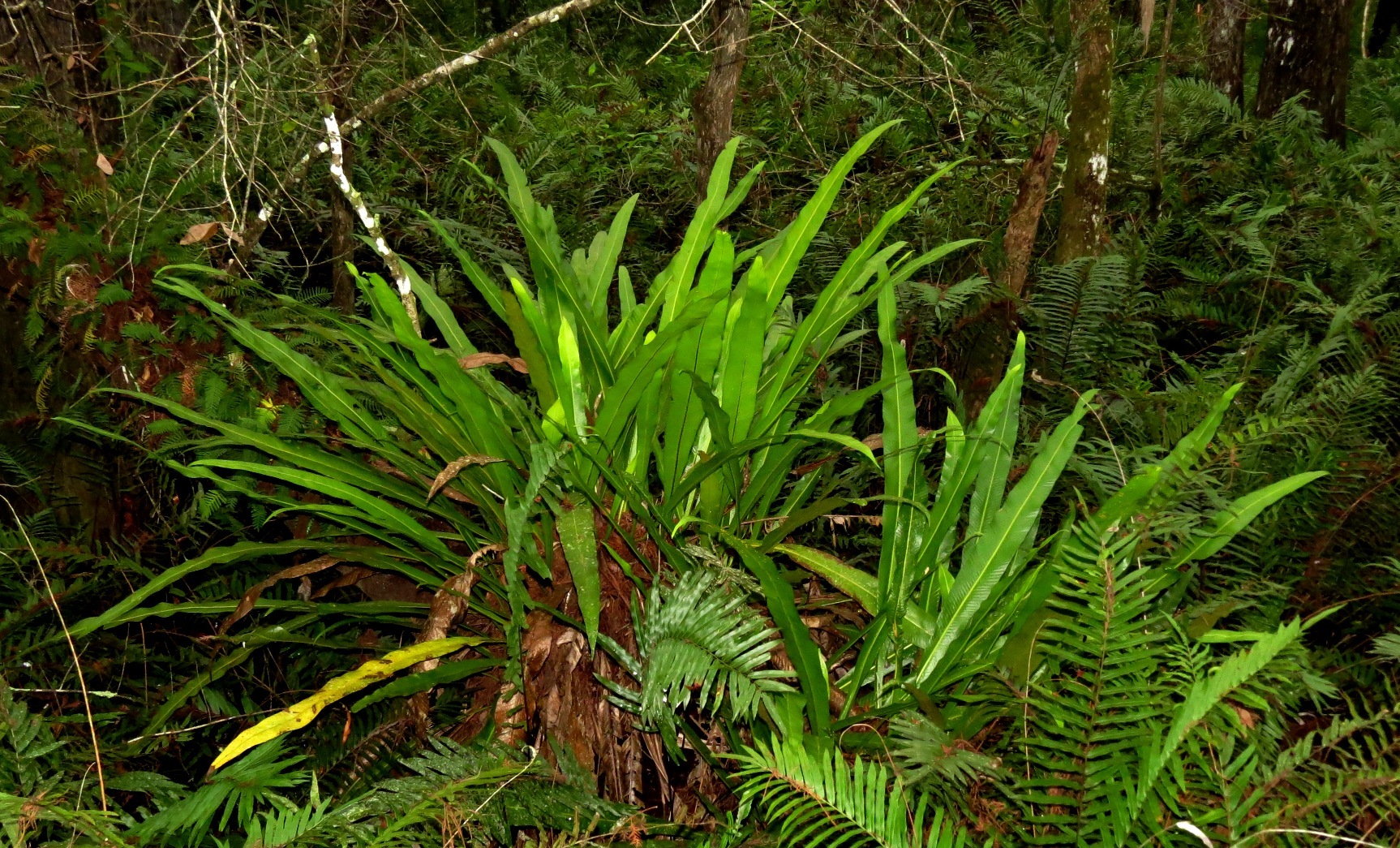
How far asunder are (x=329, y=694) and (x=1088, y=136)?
3.17m

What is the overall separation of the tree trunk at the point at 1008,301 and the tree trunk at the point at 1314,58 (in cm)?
287

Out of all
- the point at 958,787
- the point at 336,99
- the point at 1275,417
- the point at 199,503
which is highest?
the point at 336,99

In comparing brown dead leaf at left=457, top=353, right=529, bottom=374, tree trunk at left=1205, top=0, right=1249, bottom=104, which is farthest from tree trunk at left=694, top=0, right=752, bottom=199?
tree trunk at left=1205, top=0, right=1249, bottom=104

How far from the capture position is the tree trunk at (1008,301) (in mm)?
3365

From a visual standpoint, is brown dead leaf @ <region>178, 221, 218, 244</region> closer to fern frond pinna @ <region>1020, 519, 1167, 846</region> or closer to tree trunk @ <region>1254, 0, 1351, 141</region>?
fern frond pinna @ <region>1020, 519, 1167, 846</region>

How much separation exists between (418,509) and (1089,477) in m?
1.46

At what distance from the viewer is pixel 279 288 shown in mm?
4293

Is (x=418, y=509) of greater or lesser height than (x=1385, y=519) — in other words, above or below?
below

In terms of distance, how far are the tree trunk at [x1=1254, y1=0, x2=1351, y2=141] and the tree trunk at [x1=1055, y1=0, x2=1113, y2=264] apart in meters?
2.55

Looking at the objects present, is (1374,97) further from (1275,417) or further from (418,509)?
(418,509)

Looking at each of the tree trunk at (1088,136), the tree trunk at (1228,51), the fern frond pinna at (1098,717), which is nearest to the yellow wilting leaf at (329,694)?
the fern frond pinna at (1098,717)

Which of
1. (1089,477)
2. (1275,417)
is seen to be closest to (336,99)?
(1089,477)

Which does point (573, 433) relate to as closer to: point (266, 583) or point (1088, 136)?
point (266, 583)

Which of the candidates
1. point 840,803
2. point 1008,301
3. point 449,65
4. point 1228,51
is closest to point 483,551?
point 840,803
